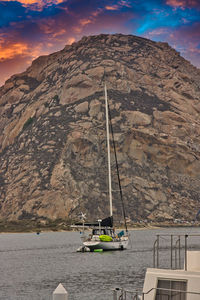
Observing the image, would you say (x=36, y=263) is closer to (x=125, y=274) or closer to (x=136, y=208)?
(x=125, y=274)

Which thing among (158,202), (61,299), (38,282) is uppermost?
(158,202)

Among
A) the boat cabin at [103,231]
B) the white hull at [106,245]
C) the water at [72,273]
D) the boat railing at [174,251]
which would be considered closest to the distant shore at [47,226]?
the boat railing at [174,251]

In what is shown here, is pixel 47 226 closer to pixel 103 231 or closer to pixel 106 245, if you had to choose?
pixel 103 231

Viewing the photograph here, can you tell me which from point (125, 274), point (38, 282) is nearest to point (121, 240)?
point (125, 274)

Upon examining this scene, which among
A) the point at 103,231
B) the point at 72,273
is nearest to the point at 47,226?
the point at 103,231

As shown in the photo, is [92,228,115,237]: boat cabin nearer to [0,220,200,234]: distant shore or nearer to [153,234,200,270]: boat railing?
[153,234,200,270]: boat railing

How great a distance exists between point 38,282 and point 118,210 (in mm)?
132422

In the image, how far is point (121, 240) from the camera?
96938 millimetres

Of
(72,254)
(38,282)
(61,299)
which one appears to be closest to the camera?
(61,299)

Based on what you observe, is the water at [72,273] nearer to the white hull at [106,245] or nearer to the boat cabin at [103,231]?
the white hull at [106,245]

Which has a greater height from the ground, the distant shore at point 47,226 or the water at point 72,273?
the distant shore at point 47,226

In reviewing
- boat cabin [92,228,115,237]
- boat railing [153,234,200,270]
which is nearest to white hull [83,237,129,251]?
boat cabin [92,228,115,237]

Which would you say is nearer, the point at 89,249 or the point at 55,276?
the point at 55,276

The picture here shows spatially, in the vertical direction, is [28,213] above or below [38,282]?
above
